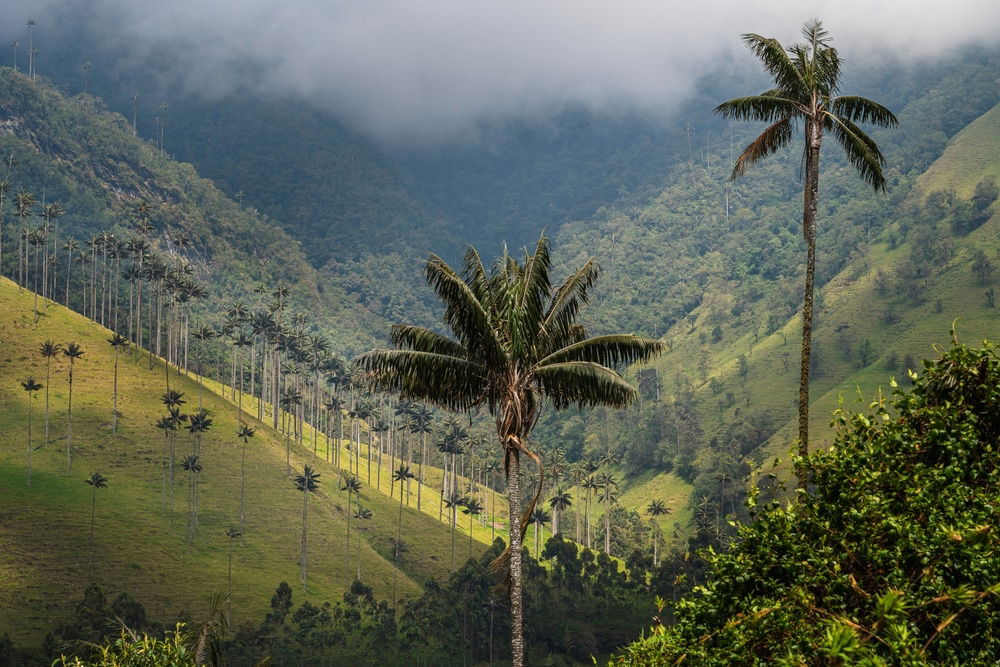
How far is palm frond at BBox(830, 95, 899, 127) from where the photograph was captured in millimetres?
29641

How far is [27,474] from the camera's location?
460 ft

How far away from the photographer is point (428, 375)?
27.7 metres

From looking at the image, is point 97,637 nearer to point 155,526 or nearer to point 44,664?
point 44,664

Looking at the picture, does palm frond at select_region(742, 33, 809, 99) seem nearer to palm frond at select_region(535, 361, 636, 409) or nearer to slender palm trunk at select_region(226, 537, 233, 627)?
palm frond at select_region(535, 361, 636, 409)

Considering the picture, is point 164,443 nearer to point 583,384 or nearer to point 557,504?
point 557,504

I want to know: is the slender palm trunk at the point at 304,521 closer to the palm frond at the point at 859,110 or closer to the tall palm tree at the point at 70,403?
the tall palm tree at the point at 70,403

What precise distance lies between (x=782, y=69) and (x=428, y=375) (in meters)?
13.4

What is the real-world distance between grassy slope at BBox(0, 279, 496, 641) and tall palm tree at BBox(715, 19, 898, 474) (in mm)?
100287

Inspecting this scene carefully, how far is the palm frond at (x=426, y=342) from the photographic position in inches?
1103

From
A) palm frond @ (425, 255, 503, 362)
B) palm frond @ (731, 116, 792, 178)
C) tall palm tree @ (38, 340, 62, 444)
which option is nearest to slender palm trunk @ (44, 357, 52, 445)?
tall palm tree @ (38, 340, 62, 444)

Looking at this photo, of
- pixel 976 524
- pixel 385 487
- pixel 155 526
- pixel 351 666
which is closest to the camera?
pixel 976 524

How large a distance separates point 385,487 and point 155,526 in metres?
60.6

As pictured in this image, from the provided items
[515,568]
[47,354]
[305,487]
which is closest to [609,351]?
[515,568]

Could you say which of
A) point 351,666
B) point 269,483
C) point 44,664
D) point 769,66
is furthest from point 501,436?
point 269,483
